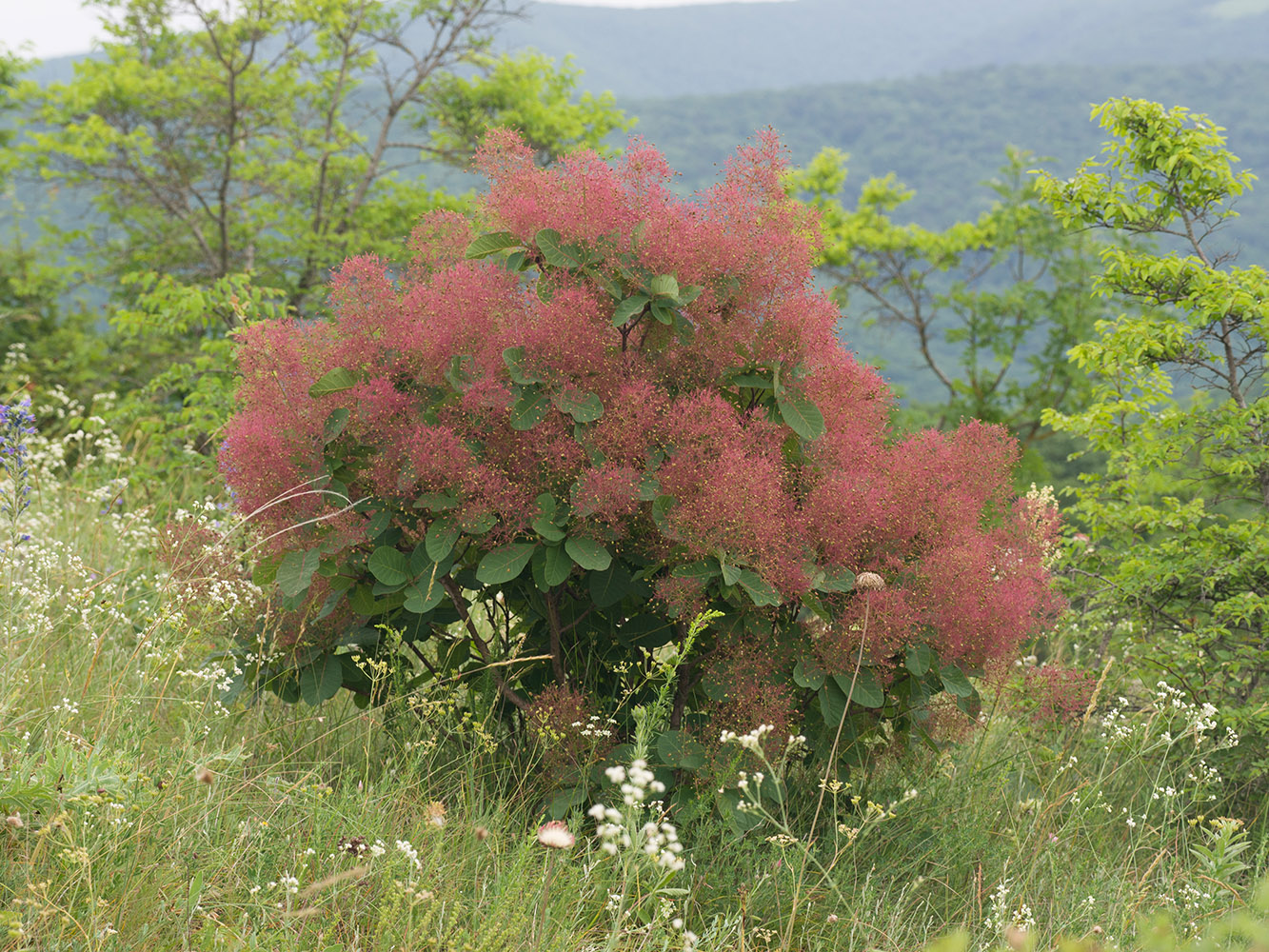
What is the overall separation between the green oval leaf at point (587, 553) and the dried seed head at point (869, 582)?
0.70 m

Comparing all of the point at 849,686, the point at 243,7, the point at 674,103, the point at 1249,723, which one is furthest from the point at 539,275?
the point at 674,103

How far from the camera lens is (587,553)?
2.46 meters

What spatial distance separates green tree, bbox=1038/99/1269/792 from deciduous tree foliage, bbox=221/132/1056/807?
90.2 inches

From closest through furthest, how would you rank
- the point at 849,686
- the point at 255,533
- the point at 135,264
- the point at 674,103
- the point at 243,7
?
the point at 849,686, the point at 255,533, the point at 243,7, the point at 135,264, the point at 674,103

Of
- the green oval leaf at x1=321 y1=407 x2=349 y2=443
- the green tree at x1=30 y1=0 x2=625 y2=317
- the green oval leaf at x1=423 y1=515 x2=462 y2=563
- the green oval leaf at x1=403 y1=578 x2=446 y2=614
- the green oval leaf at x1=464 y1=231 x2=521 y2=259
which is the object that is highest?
the green tree at x1=30 y1=0 x2=625 y2=317

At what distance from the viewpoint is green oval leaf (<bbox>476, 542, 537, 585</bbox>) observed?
2.46 metres

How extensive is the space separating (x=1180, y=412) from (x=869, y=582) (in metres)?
3.17

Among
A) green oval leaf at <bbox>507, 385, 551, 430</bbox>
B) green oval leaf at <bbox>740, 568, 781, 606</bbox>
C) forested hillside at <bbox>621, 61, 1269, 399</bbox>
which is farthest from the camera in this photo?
forested hillside at <bbox>621, 61, 1269, 399</bbox>

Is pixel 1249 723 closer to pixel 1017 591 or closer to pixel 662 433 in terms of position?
pixel 1017 591

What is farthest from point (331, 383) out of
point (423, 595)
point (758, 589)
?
point (758, 589)

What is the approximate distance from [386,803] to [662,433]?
139 centimetres

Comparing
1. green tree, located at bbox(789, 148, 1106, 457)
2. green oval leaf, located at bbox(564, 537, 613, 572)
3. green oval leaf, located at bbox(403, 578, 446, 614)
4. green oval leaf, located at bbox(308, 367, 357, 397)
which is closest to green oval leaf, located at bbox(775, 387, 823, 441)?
green oval leaf, located at bbox(564, 537, 613, 572)

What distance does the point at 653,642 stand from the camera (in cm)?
303

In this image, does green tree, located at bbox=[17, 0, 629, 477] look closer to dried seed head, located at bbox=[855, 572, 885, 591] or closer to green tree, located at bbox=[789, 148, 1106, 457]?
green tree, located at bbox=[789, 148, 1106, 457]
